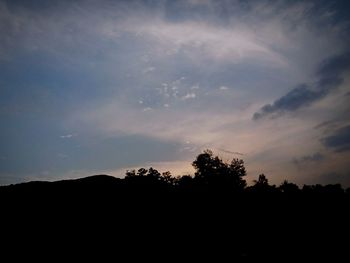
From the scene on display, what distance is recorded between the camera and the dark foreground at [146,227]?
86.6ft

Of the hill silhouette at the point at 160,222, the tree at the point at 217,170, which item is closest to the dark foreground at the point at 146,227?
the hill silhouette at the point at 160,222

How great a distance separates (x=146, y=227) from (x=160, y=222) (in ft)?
7.60

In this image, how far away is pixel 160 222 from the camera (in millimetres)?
32812

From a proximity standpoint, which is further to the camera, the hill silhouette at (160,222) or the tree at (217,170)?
the tree at (217,170)

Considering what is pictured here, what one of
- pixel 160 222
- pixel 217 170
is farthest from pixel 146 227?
pixel 217 170

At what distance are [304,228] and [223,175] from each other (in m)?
42.6

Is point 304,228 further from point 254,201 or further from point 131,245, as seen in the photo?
point 131,245

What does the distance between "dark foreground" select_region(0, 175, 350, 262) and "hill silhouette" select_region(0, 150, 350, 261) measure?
0.30ft

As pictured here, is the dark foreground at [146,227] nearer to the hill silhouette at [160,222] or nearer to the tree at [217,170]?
the hill silhouette at [160,222]

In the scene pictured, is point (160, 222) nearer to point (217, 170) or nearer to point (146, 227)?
point (146, 227)

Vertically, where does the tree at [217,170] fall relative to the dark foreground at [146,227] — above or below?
above

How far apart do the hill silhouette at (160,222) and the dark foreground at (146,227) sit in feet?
0.30

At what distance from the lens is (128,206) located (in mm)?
33406

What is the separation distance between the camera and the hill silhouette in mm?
27641
